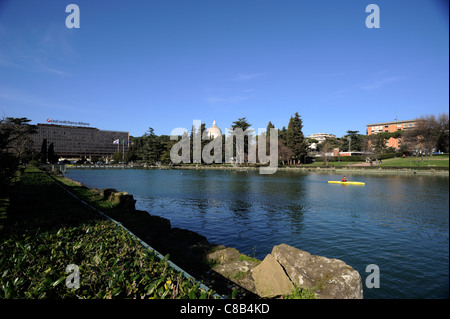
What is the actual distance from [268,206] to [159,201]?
34.6 ft

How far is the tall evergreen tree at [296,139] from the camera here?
277ft

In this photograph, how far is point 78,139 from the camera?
15700 centimetres

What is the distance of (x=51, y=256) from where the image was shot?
183 inches

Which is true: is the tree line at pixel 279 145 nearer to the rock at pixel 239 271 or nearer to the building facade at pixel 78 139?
the building facade at pixel 78 139

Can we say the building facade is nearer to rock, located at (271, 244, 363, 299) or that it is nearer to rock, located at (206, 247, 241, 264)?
rock, located at (206, 247, 241, 264)

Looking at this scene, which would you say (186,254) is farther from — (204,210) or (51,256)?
(204,210)

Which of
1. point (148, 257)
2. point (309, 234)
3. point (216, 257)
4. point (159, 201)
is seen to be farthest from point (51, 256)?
point (159, 201)

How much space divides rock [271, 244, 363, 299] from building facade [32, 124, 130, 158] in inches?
5727

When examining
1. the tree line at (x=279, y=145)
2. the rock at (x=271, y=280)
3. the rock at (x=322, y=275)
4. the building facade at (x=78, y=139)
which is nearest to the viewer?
the rock at (x=322, y=275)

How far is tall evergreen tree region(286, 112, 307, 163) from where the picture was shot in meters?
84.4

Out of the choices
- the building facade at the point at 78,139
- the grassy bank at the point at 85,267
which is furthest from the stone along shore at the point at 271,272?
the building facade at the point at 78,139

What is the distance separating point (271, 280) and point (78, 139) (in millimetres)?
179379

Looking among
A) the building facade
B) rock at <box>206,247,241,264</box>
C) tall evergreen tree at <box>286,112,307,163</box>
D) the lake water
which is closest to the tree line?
tall evergreen tree at <box>286,112,307,163</box>

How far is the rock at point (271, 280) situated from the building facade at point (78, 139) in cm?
14500
